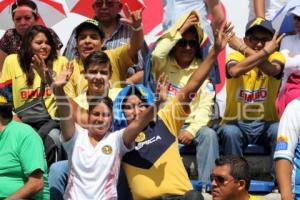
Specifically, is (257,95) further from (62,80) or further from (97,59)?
(62,80)

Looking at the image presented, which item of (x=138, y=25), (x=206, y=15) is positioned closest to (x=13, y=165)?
(x=138, y=25)

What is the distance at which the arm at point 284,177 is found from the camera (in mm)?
5391

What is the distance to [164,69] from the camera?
24.5 ft

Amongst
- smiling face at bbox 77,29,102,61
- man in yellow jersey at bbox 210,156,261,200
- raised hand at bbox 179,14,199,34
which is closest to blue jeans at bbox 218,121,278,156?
raised hand at bbox 179,14,199,34

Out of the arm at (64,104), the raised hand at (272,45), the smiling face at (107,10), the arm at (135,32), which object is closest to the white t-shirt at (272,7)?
Result: the raised hand at (272,45)

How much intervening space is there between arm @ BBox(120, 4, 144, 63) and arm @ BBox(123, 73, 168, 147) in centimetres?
110

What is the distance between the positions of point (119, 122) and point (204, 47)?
59.5 inches

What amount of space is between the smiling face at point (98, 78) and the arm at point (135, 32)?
46 cm

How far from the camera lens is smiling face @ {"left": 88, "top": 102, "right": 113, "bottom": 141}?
611 cm

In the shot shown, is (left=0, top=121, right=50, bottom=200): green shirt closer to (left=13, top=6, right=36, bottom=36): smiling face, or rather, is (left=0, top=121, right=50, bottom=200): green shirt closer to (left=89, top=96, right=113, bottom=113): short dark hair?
(left=89, top=96, right=113, bottom=113): short dark hair

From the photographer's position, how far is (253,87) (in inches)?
293

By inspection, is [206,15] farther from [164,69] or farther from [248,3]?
[164,69]

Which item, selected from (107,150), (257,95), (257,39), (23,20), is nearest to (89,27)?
(23,20)

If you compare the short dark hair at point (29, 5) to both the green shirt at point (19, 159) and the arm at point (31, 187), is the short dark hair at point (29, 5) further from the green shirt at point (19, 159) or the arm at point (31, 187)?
the arm at point (31, 187)
